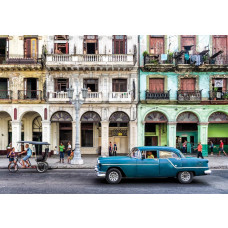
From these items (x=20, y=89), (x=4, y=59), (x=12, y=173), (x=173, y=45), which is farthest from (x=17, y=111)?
(x=173, y=45)

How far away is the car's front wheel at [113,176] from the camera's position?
10398 mm

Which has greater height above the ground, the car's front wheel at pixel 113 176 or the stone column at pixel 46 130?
the stone column at pixel 46 130

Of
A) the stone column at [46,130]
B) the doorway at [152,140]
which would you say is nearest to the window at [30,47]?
the stone column at [46,130]

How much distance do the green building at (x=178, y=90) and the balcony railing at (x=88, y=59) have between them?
2.02 m

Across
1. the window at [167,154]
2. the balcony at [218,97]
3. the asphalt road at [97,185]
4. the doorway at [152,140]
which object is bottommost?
the asphalt road at [97,185]

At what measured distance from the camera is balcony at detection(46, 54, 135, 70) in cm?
2025

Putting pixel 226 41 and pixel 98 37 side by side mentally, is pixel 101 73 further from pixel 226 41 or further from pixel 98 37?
pixel 226 41

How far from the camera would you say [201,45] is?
21.5 metres

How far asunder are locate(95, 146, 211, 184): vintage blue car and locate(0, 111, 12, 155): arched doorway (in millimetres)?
16081

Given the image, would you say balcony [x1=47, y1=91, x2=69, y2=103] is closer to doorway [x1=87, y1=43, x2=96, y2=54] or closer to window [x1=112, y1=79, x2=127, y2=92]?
window [x1=112, y1=79, x2=127, y2=92]

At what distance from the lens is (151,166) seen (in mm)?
10391

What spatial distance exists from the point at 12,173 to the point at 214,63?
67.0ft

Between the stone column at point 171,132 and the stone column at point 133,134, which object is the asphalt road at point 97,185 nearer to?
the stone column at point 171,132

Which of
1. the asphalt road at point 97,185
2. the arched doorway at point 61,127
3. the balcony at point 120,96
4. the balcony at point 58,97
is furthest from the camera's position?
the arched doorway at point 61,127
